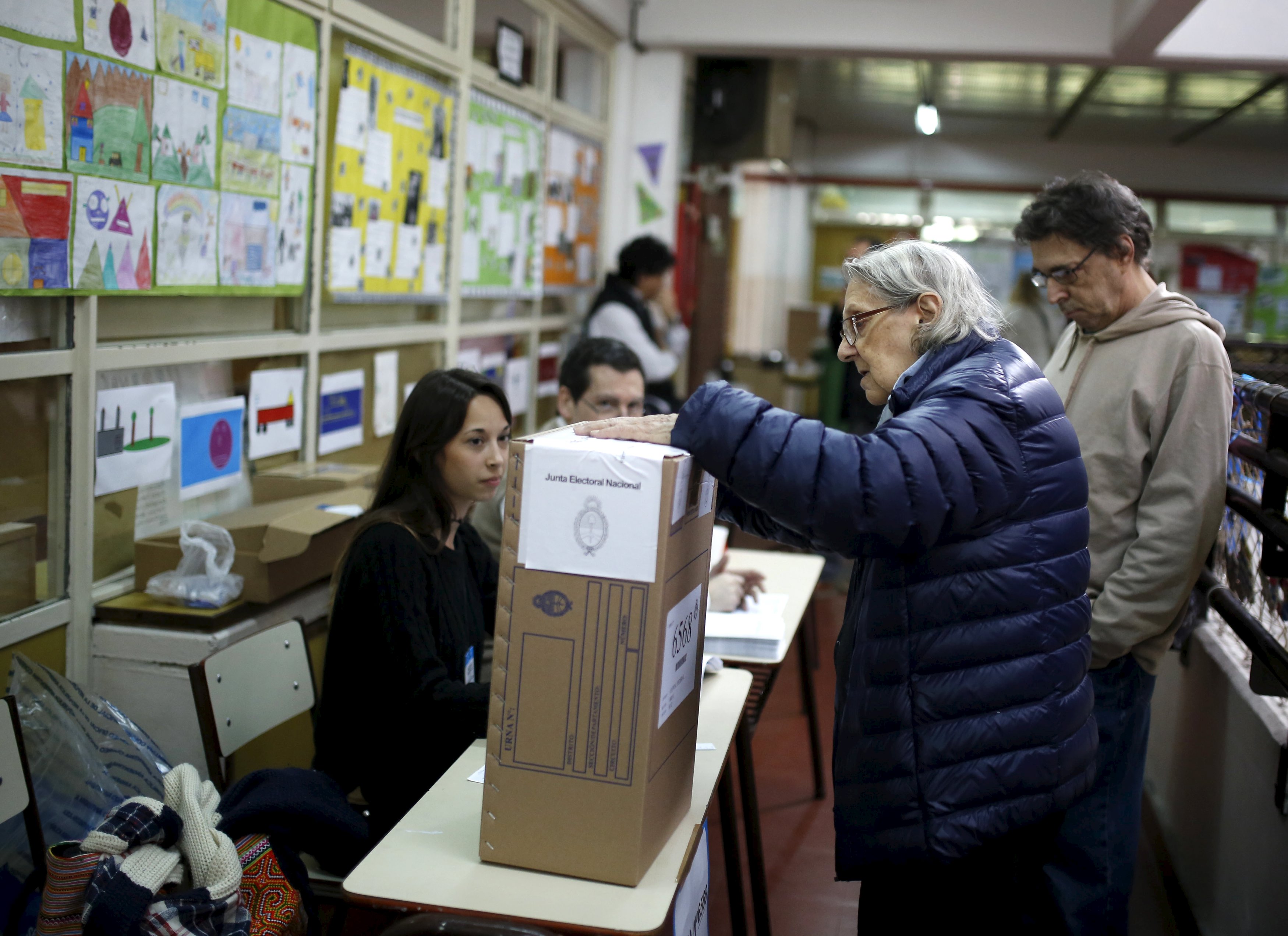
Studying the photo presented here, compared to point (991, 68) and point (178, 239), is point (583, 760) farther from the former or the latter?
point (991, 68)

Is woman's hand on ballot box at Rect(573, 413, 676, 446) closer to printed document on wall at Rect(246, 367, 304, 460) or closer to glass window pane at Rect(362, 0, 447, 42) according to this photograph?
printed document on wall at Rect(246, 367, 304, 460)

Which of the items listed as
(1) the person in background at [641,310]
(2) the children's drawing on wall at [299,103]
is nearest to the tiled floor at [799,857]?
(1) the person in background at [641,310]

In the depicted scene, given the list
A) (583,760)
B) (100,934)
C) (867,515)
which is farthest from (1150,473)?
(100,934)

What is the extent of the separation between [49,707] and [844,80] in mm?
7719

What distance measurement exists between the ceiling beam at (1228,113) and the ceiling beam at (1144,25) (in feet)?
7.05

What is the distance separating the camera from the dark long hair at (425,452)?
209 cm

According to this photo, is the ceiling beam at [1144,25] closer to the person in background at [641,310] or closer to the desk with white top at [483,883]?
the person in background at [641,310]

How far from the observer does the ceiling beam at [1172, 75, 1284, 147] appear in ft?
24.0

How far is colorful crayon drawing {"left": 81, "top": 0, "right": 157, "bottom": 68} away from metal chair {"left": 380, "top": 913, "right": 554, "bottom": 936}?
1.75 m

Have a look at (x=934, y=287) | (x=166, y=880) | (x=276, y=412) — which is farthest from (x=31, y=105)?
(x=934, y=287)

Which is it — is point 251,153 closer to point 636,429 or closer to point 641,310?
point 636,429

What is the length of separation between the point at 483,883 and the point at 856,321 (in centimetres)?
91

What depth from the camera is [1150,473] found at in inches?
78.8

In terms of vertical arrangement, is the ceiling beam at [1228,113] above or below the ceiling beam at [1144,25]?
above
